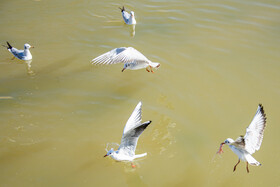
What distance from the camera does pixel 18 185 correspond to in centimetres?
466

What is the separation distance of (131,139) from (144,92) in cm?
206

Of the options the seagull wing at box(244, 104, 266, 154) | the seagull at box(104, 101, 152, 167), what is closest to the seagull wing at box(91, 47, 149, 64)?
the seagull at box(104, 101, 152, 167)

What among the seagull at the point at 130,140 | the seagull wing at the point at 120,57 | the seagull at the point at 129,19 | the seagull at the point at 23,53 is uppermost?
the seagull at the point at 129,19

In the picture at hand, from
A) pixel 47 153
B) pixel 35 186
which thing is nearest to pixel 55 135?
pixel 47 153

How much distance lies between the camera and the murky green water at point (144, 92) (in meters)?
4.92

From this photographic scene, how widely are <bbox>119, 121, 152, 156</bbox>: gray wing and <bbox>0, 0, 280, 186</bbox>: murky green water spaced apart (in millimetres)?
427

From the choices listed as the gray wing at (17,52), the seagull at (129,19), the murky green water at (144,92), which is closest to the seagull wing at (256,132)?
the murky green water at (144,92)

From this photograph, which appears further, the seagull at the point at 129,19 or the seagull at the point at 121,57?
the seagull at the point at 129,19

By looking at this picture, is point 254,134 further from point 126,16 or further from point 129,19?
point 126,16

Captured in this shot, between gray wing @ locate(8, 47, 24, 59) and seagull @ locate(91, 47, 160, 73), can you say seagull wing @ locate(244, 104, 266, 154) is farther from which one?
gray wing @ locate(8, 47, 24, 59)

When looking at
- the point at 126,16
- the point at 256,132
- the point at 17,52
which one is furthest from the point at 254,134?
the point at 17,52

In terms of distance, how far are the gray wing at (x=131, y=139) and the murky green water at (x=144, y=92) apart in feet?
1.40

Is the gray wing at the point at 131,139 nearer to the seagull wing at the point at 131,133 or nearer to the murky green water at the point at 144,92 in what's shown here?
the seagull wing at the point at 131,133

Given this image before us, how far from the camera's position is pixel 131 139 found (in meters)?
4.59
